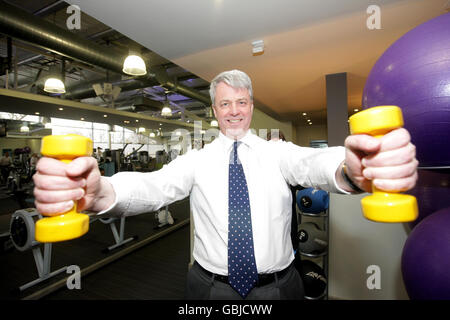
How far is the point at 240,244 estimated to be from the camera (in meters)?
1.07

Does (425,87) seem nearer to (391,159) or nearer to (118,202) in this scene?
(391,159)

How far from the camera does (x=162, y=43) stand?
2.73m

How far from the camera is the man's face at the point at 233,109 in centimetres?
122

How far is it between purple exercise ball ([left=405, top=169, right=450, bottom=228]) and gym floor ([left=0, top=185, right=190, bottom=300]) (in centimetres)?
249

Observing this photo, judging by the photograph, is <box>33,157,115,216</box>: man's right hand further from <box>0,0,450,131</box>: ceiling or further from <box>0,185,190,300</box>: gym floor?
<box>0,185,190,300</box>: gym floor

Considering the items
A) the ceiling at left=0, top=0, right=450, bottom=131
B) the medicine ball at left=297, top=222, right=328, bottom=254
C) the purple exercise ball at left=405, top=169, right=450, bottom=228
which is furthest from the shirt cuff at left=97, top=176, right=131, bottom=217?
the medicine ball at left=297, top=222, right=328, bottom=254

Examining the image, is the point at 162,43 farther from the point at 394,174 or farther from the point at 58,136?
the point at 394,174

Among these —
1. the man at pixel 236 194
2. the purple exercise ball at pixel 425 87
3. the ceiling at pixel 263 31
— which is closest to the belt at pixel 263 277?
the man at pixel 236 194

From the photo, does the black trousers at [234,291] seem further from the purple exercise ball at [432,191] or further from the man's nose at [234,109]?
the purple exercise ball at [432,191]

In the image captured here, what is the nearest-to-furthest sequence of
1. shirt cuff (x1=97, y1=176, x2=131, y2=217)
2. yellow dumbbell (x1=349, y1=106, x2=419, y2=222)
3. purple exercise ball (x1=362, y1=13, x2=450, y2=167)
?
1. yellow dumbbell (x1=349, y1=106, x2=419, y2=222)
2. shirt cuff (x1=97, y1=176, x2=131, y2=217)
3. purple exercise ball (x1=362, y1=13, x2=450, y2=167)

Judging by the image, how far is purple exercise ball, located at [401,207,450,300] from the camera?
104 cm

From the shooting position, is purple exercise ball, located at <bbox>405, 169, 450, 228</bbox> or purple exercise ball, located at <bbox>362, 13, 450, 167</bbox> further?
purple exercise ball, located at <bbox>405, 169, 450, 228</bbox>
